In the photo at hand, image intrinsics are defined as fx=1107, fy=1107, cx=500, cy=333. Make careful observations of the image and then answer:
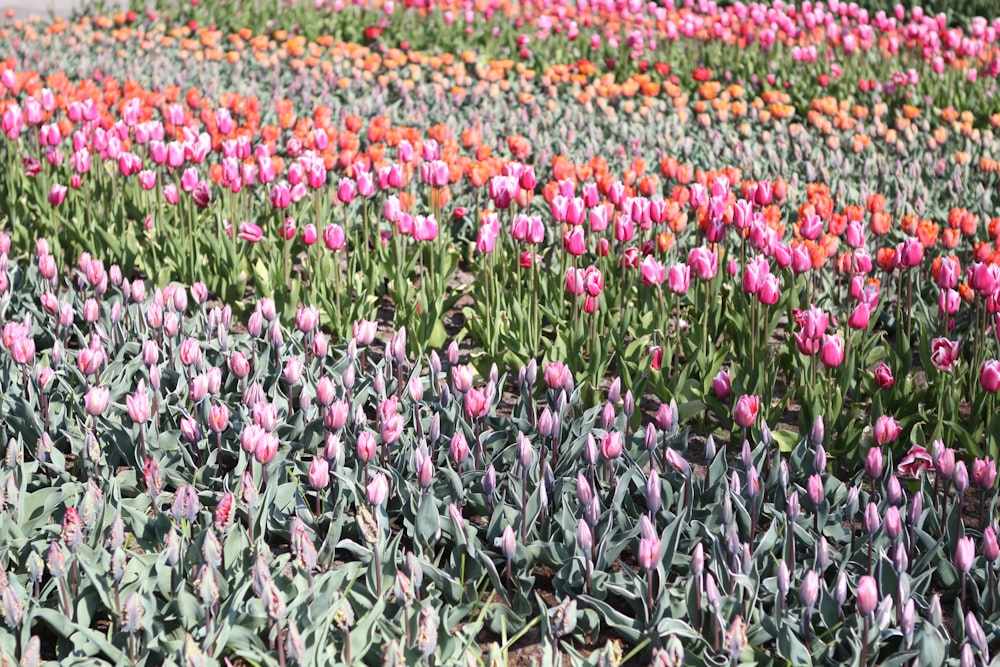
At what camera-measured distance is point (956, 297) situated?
3.51m

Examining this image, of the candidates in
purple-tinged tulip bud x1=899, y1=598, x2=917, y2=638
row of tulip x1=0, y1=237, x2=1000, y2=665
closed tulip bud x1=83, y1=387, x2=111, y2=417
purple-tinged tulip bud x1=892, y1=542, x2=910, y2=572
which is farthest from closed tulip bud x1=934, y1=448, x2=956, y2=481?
closed tulip bud x1=83, y1=387, x2=111, y2=417

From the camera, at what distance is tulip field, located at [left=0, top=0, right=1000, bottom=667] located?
2643mm

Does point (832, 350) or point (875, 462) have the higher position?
point (832, 350)

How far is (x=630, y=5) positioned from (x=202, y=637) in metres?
8.69

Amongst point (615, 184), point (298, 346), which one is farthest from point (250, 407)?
point (615, 184)

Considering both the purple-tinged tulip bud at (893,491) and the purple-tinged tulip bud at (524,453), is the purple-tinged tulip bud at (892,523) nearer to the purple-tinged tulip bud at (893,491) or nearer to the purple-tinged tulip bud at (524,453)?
the purple-tinged tulip bud at (893,491)

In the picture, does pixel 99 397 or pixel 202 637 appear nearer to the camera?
pixel 202 637

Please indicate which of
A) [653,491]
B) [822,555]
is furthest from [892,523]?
[653,491]

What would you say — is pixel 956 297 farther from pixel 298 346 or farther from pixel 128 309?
pixel 128 309

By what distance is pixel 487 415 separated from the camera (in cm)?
354

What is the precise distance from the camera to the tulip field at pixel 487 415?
2.64 metres

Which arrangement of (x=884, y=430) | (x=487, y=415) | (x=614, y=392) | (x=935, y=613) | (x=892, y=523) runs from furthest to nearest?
(x=487, y=415) < (x=614, y=392) < (x=884, y=430) < (x=892, y=523) < (x=935, y=613)

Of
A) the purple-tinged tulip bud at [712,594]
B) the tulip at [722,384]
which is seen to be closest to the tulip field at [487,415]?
the purple-tinged tulip bud at [712,594]

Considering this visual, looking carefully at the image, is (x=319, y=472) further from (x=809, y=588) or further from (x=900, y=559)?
(x=900, y=559)
